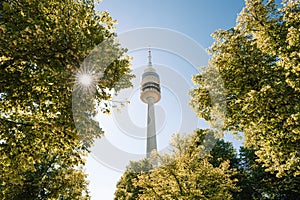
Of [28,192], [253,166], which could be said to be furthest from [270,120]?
[253,166]

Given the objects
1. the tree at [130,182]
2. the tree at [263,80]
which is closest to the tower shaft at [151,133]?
the tree at [130,182]

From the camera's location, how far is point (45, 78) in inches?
303

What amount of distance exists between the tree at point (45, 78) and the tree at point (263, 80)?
5.56m

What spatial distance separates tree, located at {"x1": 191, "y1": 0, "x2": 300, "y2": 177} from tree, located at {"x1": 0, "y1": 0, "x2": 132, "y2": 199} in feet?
18.2

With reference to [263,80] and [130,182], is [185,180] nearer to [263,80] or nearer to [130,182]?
[263,80]

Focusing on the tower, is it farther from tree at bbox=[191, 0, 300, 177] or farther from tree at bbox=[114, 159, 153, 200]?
tree at bbox=[191, 0, 300, 177]

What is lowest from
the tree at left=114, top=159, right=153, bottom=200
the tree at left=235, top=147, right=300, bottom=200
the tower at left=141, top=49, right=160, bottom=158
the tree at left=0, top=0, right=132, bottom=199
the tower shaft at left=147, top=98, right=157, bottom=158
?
the tree at left=0, top=0, right=132, bottom=199

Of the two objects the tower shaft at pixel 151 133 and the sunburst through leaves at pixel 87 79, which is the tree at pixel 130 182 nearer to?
the tower shaft at pixel 151 133

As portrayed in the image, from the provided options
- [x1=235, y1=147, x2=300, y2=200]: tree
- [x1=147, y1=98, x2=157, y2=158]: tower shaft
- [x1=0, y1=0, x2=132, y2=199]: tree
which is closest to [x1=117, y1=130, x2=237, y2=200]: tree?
[x1=0, y1=0, x2=132, y2=199]: tree

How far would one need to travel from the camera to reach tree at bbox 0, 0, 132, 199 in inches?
299

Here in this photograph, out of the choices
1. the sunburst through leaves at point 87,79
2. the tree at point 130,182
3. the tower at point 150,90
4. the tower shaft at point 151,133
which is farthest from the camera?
the tower at point 150,90

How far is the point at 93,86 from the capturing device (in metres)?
9.57

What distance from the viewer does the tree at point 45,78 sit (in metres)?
7.59

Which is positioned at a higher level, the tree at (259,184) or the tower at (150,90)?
the tower at (150,90)
